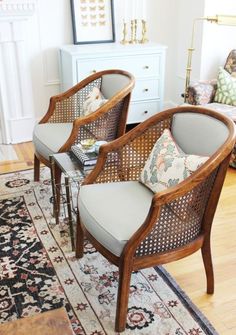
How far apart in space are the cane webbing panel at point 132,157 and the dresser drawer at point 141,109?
1818 mm

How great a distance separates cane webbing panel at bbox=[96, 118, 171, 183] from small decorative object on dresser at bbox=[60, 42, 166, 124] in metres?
1.65

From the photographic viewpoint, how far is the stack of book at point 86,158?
2264 millimetres

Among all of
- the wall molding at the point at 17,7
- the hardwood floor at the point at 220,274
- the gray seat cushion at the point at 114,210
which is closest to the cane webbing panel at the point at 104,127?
the gray seat cushion at the point at 114,210

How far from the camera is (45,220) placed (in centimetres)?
267

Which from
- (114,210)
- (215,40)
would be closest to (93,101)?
(114,210)

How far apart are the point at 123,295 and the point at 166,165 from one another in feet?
2.01

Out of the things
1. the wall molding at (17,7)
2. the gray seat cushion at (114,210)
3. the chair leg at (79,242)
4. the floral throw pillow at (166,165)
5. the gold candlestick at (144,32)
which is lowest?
the chair leg at (79,242)

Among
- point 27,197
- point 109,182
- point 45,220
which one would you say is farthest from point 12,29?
point 109,182

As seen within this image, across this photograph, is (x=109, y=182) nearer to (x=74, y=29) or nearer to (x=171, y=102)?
(x=74, y=29)

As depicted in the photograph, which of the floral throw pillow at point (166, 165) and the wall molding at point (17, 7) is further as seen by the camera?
the wall molding at point (17, 7)

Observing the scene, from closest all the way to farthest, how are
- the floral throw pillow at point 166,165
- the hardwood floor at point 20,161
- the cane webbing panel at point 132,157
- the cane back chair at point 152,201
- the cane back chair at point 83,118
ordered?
the cane back chair at point 152,201 < the floral throw pillow at point 166,165 < the cane webbing panel at point 132,157 < the cane back chair at point 83,118 < the hardwood floor at point 20,161

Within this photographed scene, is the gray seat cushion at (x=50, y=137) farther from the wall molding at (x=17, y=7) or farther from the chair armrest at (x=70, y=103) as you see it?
the wall molding at (x=17, y=7)

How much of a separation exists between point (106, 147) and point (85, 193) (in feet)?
0.87

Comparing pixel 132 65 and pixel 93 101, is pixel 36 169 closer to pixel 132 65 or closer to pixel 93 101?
pixel 93 101
